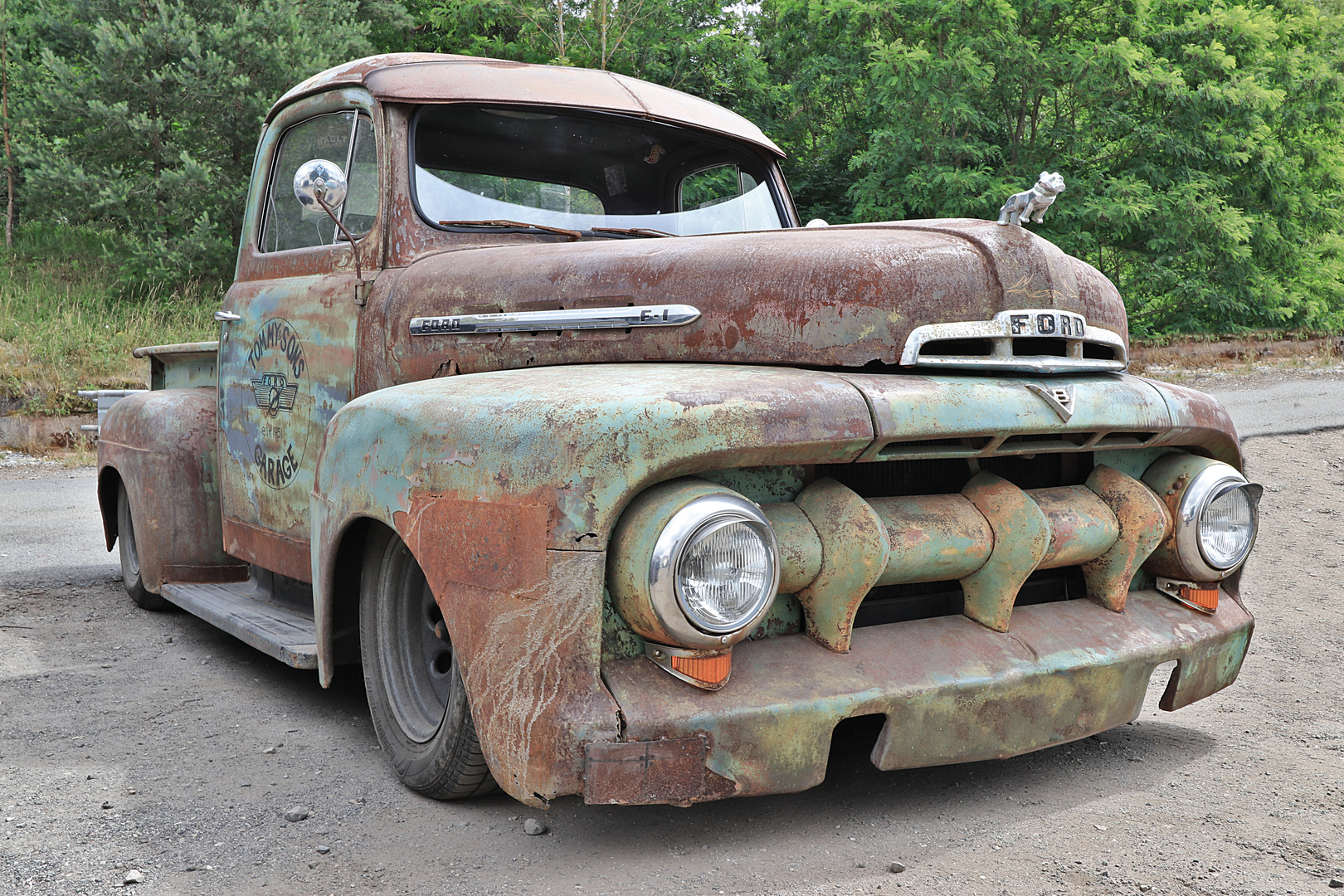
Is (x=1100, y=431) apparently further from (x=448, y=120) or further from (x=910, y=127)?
(x=910, y=127)

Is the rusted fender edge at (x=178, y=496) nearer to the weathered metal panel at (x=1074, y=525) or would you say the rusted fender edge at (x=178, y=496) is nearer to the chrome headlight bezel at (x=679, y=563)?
the chrome headlight bezel at (x=679, y=563)

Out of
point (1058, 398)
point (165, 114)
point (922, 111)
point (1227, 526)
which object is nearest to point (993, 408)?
point (1058, 398)

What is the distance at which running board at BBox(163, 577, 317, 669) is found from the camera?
3.04m

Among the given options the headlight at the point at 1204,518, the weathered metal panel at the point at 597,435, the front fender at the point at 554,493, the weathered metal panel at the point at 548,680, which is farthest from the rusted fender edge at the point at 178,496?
the headlight at the point at 1204,518

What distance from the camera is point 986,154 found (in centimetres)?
1464

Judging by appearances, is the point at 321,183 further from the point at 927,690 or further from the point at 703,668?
the point at 927,690

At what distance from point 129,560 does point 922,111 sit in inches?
473

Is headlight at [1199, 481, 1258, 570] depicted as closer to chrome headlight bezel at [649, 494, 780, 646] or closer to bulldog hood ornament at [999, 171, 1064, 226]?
bulldog hood ornament at [999, 171, 1064, 226]

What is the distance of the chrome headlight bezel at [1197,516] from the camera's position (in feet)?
8.87

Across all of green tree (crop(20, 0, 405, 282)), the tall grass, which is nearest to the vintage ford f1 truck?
the tall grass

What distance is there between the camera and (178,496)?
163 inches

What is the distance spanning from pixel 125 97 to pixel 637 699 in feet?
53.9

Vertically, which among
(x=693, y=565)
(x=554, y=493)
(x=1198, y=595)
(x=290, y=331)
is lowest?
(x=1198, y=595)

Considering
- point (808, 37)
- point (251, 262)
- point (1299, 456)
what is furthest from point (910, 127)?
point (251, 262)
